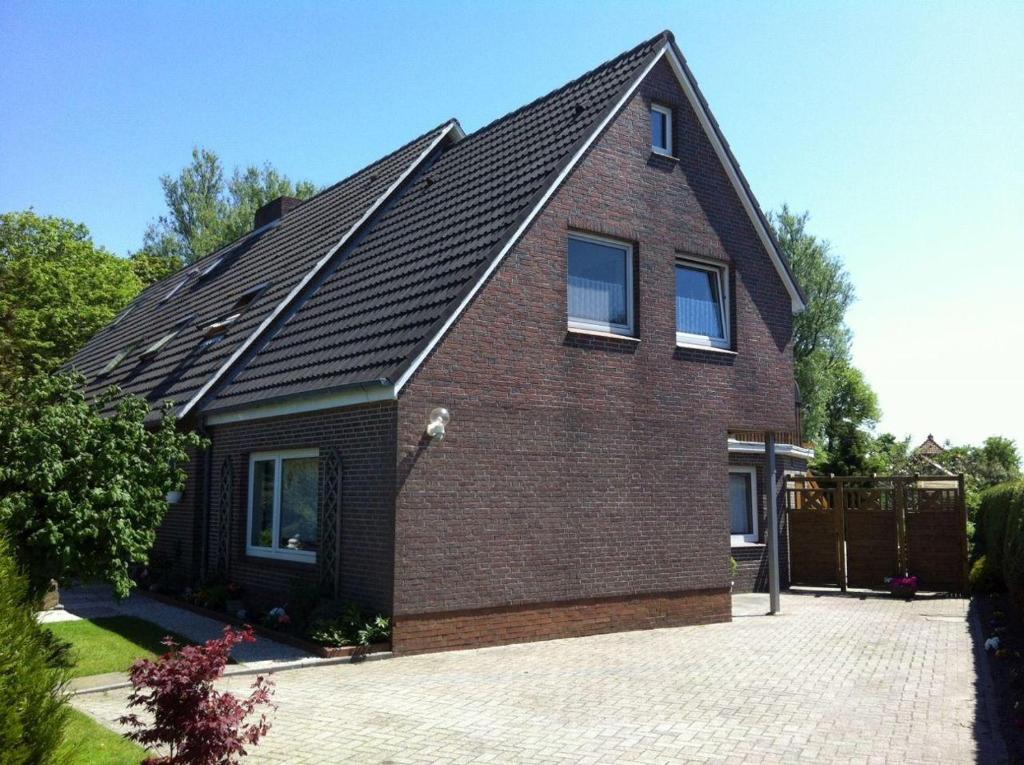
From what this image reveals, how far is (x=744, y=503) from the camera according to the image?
60.8 feet

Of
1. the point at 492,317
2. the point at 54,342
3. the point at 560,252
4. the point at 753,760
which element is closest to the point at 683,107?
the point at 560,252

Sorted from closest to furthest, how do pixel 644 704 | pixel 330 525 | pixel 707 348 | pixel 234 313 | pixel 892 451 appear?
pixel 644 704
pixel 330 525
pixel 707 348
pixel 234 313
pixel 892 451

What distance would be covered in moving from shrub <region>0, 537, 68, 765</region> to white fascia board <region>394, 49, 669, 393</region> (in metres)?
→ 6.11

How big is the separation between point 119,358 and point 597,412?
12309 mm

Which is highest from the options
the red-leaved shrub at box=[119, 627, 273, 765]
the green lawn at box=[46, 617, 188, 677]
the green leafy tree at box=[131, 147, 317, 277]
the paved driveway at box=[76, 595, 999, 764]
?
the green leafy tree at box=[131, 147, 317, 277]

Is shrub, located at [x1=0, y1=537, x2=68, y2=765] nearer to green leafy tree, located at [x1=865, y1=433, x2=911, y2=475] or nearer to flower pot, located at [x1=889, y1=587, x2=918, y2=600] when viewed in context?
flower pot, located at [x1=889, y1=587, x2=918, y2=600]

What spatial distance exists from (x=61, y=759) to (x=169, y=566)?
448 inches

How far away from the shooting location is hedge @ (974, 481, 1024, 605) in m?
11.6

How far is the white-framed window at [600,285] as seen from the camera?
1281 centimetres

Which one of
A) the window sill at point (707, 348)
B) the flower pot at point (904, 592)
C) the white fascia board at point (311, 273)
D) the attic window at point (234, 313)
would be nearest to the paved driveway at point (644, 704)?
the window sill at point (707, 348)

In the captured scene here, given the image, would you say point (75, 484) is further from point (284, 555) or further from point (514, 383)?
point (514, 383)

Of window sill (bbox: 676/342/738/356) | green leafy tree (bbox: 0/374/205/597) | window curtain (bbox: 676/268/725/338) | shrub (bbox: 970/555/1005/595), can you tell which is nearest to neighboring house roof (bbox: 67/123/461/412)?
green leafy tree (bbox: 0/374/205/597)

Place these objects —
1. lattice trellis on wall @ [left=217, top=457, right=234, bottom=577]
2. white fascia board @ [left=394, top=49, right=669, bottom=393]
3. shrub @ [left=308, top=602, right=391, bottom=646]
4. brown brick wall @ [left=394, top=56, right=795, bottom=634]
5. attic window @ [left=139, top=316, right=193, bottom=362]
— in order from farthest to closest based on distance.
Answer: attic window @ [left=139, top=316, right=193, bottom=362] → lattice trellis on wall @ [left=217, top=457, right=234, bottom=577] → brown brick wall @ [left=394, top=56, right=795, bottom=634] → white fascia board @ [left=394, top=49, right=669, bottom=393] → shrub @ [left=308, top=602, right=391, bottom=646]

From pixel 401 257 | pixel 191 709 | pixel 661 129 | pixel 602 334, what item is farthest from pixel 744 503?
pixel 191 709
